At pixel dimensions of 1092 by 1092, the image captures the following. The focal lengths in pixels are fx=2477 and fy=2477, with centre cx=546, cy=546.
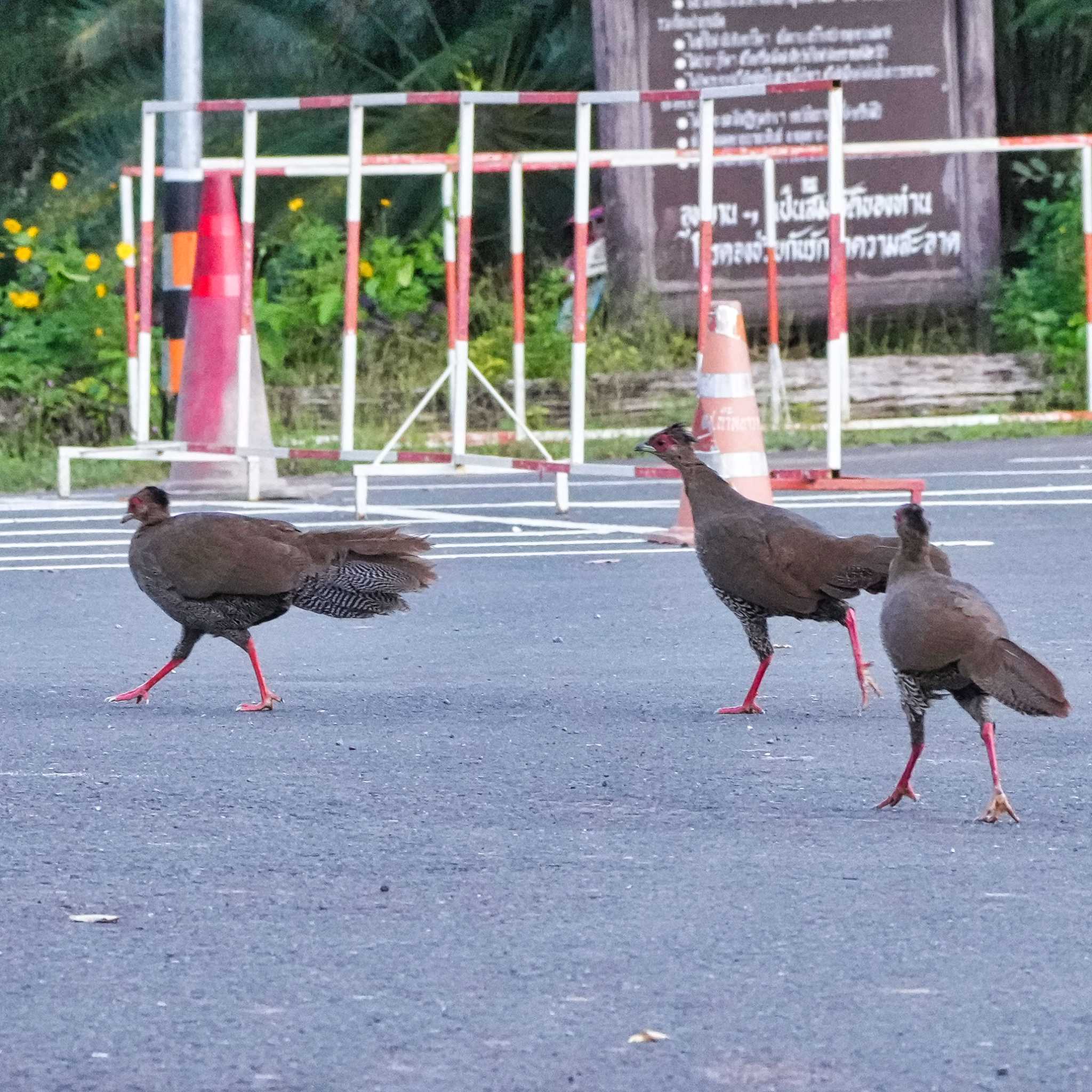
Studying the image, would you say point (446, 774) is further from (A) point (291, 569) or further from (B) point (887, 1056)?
(B) point (887, 1056)

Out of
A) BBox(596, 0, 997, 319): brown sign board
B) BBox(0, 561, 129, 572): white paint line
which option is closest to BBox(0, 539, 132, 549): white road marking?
BBox(0, 561, 129, 572): white paint line

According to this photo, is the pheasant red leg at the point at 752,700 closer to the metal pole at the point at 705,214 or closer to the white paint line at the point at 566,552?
the white paint line at the point at 566,552

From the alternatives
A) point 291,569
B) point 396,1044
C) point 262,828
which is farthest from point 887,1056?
point 291,569

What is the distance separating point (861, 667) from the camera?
7.12 m

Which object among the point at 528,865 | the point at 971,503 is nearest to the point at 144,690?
the point at 528,865

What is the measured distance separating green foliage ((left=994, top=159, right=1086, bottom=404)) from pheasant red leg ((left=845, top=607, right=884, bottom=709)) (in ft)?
32.8

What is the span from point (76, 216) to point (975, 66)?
827 cm

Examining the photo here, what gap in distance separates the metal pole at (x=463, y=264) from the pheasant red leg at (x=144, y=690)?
4452 millimetres

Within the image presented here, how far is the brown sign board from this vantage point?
58.4 ft

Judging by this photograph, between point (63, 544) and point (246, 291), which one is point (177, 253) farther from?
point (63, 544)

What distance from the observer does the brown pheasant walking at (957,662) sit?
17.7 feet

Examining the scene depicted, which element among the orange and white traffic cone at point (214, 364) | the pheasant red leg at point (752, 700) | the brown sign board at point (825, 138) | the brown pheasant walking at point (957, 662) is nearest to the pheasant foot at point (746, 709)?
the pheasant red leg at point (752, 700)

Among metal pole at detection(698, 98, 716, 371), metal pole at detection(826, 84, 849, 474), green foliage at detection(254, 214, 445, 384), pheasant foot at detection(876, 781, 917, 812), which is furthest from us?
green foliage at detection(254, 214, 445, 384)

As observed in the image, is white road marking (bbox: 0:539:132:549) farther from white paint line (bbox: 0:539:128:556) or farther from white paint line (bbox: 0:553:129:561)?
white paint line (bbox: 0:553:129:561)
